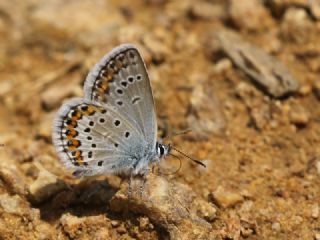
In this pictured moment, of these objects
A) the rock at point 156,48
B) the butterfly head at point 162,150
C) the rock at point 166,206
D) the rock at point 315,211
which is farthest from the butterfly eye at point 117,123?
the rock at point 315,211

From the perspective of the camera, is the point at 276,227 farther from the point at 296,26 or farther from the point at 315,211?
the point at 296,26

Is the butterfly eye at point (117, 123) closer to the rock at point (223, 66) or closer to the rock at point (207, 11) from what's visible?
the rock at point (223, 66)

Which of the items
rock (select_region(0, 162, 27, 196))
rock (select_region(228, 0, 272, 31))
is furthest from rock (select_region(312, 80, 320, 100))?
rock (select_region(0, 162, 27, 196))

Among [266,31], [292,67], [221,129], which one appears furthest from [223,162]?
[266,31]

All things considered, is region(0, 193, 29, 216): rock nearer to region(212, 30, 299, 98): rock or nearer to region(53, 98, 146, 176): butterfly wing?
region(53, 98, 146, 176): butterfly wing

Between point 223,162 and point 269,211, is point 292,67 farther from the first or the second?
point 269,211
